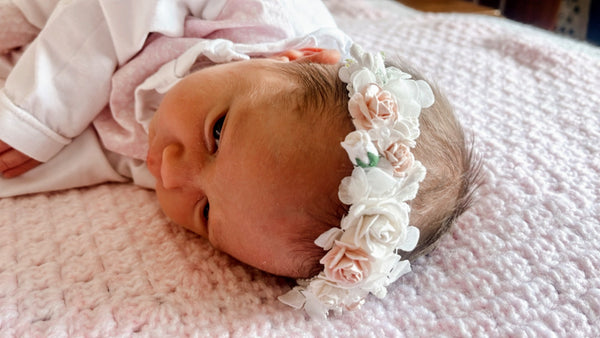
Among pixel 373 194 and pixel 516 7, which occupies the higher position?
pixel 373 194

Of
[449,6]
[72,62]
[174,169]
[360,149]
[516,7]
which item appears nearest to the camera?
[360,149]

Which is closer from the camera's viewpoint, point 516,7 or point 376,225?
point 376,225

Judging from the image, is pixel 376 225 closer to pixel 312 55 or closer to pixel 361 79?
pixel 361 79

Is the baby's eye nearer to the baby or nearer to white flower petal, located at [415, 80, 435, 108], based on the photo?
the baby

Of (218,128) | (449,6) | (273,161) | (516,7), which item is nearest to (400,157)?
(273,161)

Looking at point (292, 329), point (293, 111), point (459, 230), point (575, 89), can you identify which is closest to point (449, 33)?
point (575, 89)

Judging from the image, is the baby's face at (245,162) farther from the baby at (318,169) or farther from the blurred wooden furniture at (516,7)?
the blurred wooden furniture at (516,7)

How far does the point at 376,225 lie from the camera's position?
2.29 ft

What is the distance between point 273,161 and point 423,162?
0.66ft

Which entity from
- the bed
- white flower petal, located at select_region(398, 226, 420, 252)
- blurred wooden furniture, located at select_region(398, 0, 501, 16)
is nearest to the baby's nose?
the bed

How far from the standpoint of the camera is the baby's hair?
0.74 metres

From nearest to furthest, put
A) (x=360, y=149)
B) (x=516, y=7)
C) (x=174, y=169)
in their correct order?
(x=360, y=149) < (x=174, y=169) < (x=516, y=7)

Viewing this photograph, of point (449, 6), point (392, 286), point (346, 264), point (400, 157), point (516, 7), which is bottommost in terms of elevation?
point (516, 7)

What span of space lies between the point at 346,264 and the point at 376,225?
0.20 feet
